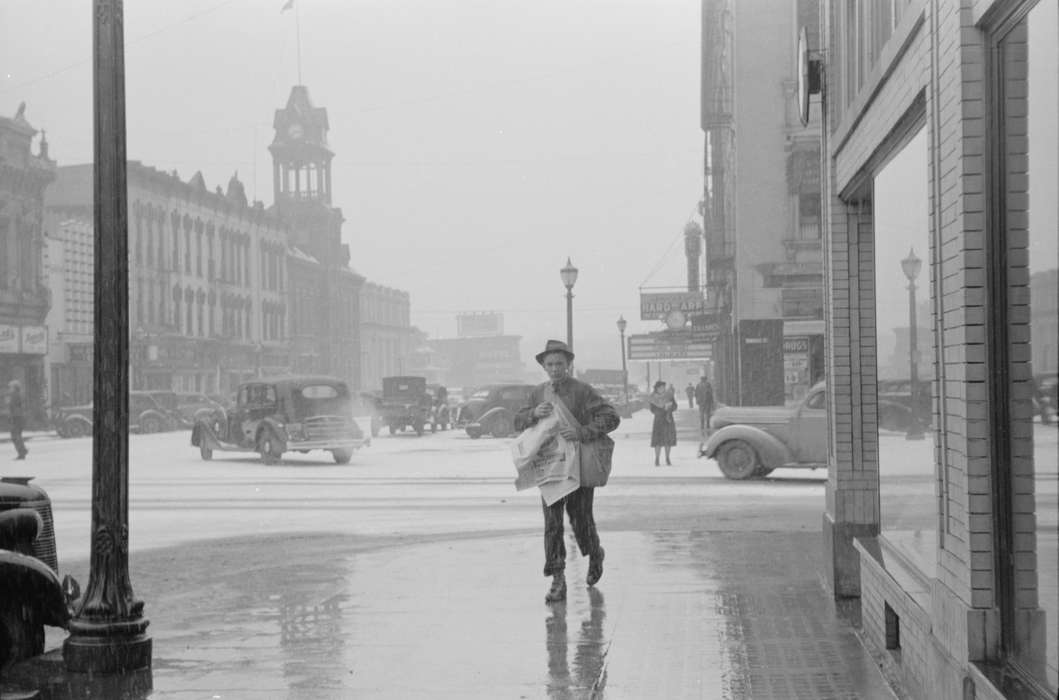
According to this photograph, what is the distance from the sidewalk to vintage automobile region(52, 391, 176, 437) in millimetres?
37815

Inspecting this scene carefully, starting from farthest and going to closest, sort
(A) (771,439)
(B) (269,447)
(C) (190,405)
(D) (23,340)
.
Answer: (D) (23,340)
(C) (190,405)
(B) (269,447)
(A) (771,439)

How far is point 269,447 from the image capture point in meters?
29.9

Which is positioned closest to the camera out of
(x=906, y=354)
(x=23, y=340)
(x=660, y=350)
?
(x=906, y=354)

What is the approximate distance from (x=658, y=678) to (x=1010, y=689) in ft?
9.14

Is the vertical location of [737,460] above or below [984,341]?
below

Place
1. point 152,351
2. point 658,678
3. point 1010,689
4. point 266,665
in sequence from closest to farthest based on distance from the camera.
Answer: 1. point 1010,689
2. point 658,678
3. point 266,665
4. point 152,351

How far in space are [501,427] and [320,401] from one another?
11.6 metres

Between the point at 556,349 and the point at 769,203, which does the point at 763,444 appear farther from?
the point at 769,203

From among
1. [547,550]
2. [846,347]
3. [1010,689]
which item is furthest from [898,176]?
[547,550]

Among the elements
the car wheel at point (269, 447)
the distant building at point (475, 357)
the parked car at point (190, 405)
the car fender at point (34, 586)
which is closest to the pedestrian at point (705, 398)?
the car wheel at point (269, 447)

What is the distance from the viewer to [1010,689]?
449cm

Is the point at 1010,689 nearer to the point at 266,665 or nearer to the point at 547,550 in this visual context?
the point at 266,665

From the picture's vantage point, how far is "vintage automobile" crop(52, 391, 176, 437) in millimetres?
48656

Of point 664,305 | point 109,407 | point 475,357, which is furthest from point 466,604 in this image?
point 475,357
